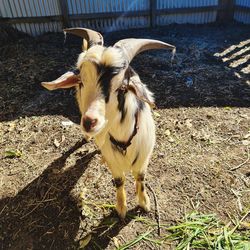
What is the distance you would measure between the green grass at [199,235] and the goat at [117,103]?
12.3 inches

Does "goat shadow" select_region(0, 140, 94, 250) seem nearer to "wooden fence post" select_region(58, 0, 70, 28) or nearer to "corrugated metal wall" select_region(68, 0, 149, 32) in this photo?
"wooden fence post" select_region(58, 0, 70, 28)

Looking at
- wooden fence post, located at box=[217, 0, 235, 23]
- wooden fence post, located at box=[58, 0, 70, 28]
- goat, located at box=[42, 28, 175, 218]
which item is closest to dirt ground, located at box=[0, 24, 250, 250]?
goat, located at box=[42, 28, 175, 218]

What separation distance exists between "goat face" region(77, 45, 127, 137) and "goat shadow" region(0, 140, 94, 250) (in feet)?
5.12

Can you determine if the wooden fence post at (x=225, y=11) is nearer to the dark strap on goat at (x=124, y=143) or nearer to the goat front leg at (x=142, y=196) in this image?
the goat front leg at (x=142, y=196)

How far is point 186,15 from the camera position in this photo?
8.34 m

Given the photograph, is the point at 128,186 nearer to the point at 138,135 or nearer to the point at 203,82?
the point at 138,135

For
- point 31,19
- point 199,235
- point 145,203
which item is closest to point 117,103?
point 145,203

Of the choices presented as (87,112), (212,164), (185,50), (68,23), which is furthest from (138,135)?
(68,23)

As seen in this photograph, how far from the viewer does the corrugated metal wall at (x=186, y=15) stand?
8.09 metres

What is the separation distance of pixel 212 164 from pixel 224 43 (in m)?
4.30

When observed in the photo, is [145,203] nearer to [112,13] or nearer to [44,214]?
[44,214]

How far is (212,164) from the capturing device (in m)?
3.82

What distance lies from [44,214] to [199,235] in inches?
64.3

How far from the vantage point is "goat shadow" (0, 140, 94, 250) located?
307 centimetres
